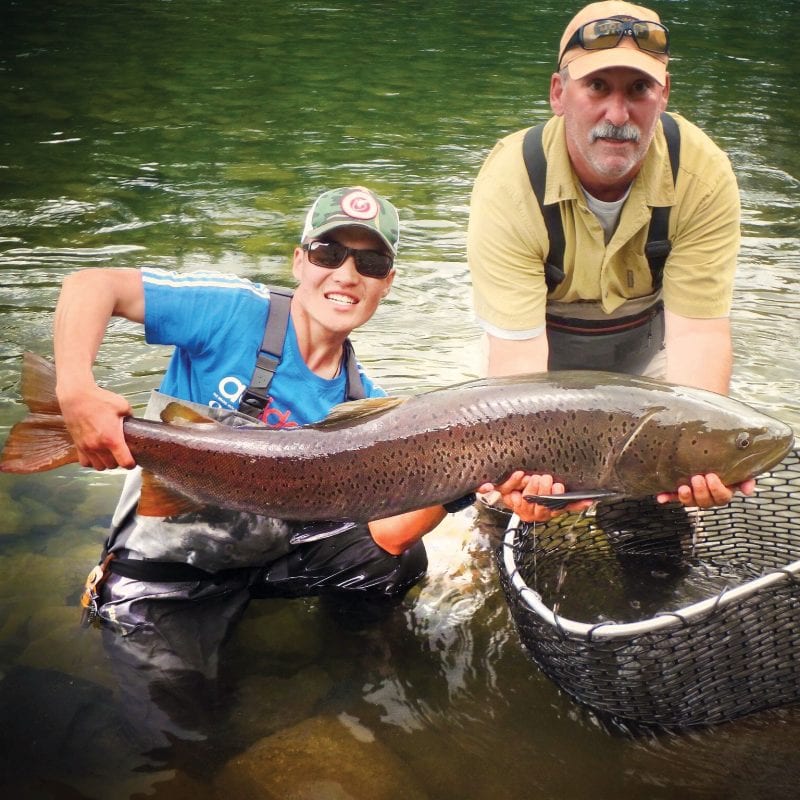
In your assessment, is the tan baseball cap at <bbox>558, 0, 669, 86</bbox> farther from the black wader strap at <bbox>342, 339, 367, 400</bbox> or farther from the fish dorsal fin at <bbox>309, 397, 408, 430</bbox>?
the fish dorsal fin at <bbox>309, 397, 408, 430</bbox>

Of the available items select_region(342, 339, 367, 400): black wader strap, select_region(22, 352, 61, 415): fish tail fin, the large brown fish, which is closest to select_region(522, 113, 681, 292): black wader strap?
select_region(342, 339, 367, 400): black wader strap

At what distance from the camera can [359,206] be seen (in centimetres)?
346

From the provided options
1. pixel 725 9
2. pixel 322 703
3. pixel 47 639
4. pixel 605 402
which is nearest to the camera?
pixel 605 402

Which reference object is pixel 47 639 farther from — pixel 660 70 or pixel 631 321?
pixel 660 70

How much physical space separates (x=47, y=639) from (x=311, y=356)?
1386mm

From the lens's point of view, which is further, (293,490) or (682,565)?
(682,565)

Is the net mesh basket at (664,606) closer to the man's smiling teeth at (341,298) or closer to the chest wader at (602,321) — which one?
the chest wader at (602,321)

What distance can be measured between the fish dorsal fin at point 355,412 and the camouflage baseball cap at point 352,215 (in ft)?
2.30

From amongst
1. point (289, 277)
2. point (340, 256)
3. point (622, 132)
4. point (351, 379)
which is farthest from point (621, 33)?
point (289, 277)

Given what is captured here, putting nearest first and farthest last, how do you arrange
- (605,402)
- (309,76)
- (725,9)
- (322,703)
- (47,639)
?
(605,402) → (322,703) → (47,639) → (309,76) → (725,9)

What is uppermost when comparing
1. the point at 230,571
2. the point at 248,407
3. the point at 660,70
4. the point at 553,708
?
the point at 660,70

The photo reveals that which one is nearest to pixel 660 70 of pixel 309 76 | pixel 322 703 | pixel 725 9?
pixel 322 703

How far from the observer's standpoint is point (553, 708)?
3.34 m

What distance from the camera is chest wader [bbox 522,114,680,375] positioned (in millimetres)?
3939
